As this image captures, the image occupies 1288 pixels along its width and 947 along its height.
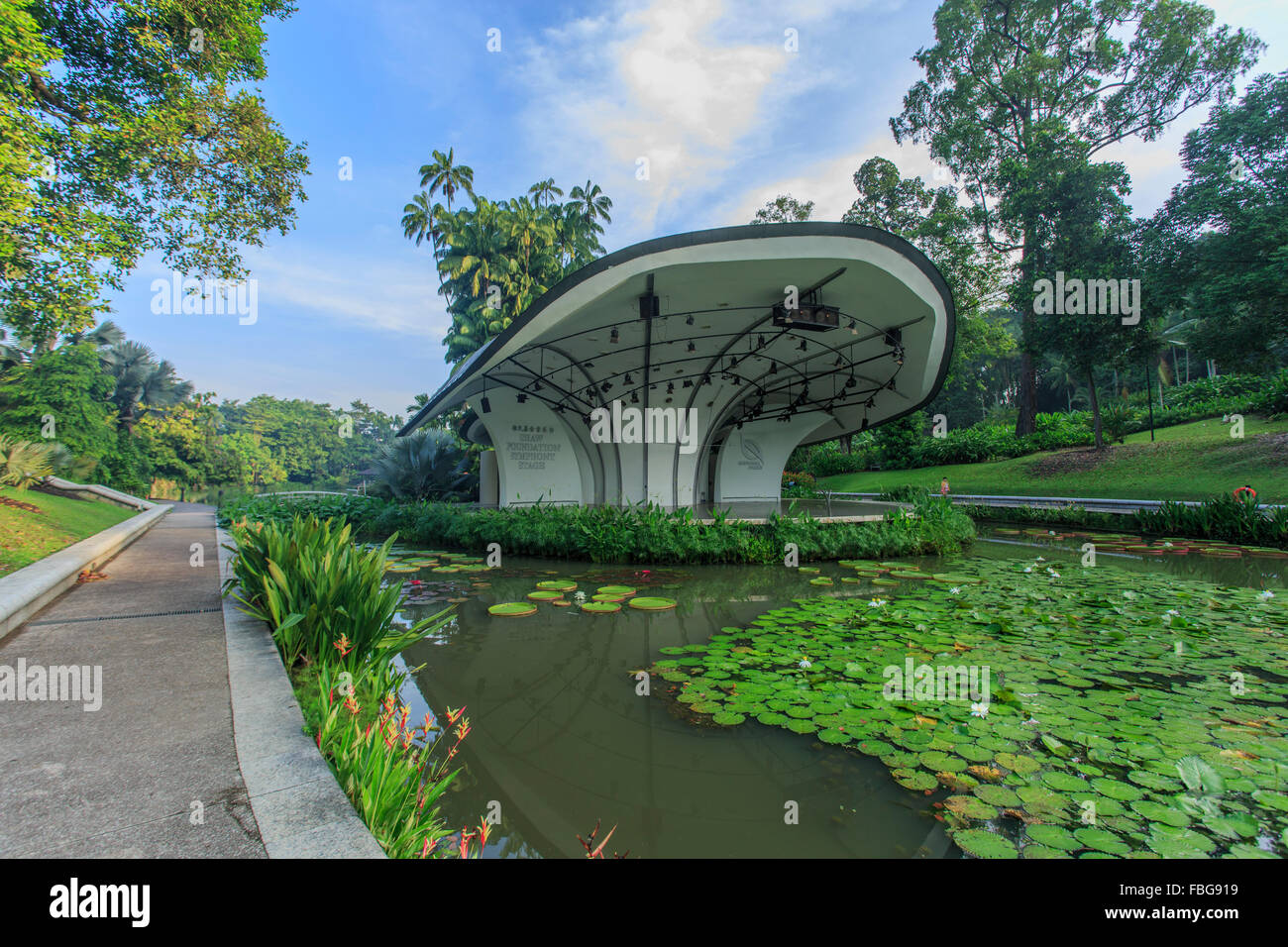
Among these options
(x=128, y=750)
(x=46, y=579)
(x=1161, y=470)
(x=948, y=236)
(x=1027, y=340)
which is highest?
(x=948, y=236)

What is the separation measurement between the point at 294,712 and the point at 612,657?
88.3 inches

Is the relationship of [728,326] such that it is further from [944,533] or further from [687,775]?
[687,775]

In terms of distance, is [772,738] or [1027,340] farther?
[1027,340]

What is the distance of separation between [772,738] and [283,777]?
2147mm

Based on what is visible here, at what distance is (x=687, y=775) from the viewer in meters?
2.44

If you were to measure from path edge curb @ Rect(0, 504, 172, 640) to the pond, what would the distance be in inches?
103

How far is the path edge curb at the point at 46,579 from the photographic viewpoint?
374cm

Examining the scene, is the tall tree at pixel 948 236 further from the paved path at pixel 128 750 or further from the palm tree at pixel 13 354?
the palm tree at pixel 13 354

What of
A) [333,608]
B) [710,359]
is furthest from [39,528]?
[710,359]

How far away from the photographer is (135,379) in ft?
102

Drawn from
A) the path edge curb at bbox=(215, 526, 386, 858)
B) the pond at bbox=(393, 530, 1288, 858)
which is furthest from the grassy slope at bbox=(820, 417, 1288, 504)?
the path edge curb at bbox=(215, 526, 386, 858)

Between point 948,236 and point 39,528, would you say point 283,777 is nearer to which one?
point 39,528

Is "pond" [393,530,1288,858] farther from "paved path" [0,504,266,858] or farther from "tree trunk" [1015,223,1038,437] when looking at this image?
"tree trunk" [1015,223,1038,437]
